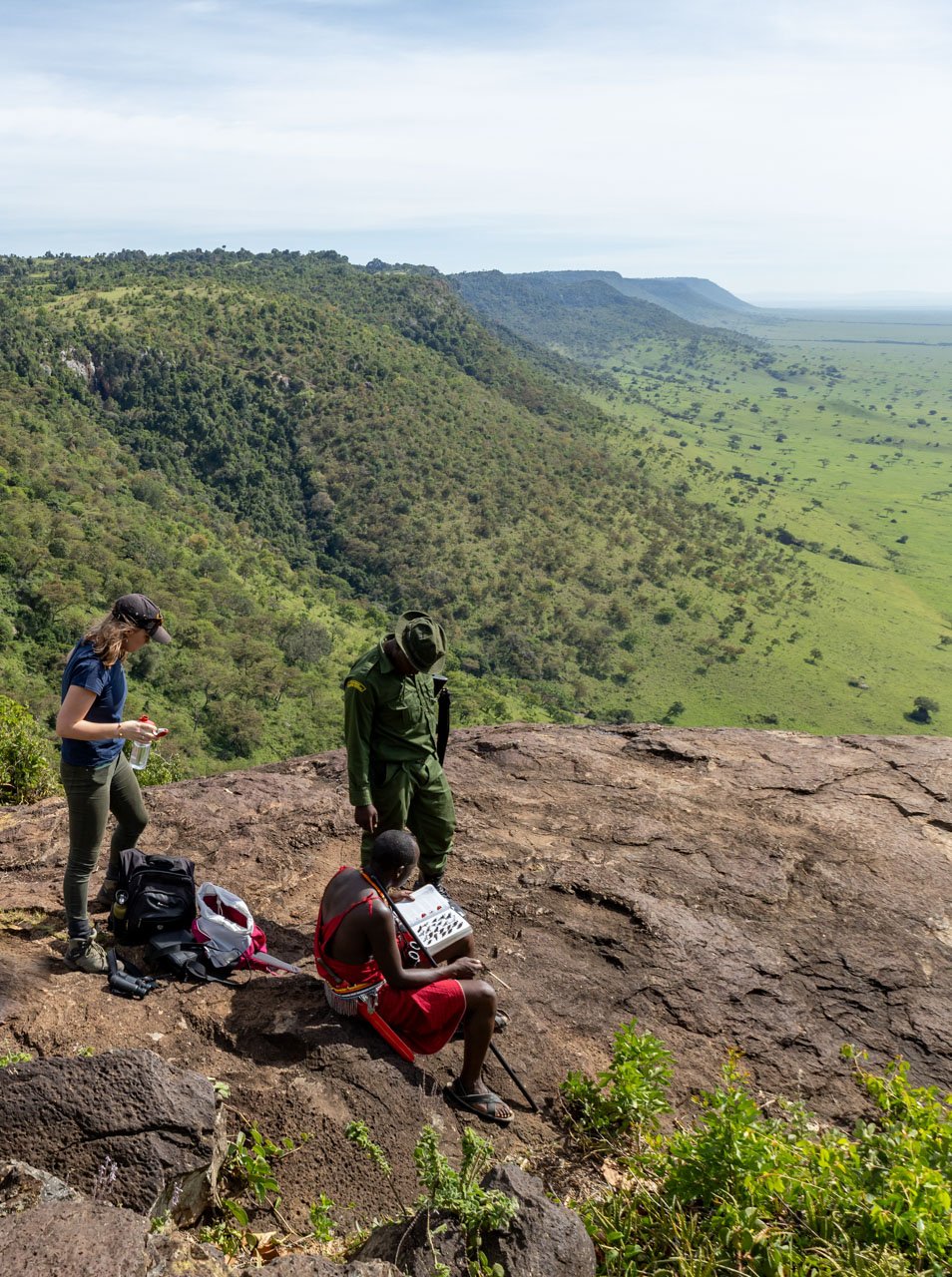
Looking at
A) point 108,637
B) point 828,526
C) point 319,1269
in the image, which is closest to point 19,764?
point 108,637

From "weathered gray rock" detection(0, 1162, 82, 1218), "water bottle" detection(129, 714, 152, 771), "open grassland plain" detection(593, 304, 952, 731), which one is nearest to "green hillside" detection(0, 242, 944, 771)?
"open grassland plain" detection(593, 304, 952, 731)

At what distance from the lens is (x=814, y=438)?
160000 millimetres

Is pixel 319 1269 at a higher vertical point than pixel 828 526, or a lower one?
higher

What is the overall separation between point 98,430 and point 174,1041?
7103cm

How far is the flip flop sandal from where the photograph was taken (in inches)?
135

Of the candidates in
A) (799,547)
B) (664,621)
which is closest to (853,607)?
(799,547)

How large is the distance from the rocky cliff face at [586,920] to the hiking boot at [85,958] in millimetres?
75

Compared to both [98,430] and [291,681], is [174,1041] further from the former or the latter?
[98,430]

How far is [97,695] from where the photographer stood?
3.77 meters

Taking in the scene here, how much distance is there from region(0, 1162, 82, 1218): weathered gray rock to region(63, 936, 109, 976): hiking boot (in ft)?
5.34

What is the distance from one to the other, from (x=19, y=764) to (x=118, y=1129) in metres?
4.78

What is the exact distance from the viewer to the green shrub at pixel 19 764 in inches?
255

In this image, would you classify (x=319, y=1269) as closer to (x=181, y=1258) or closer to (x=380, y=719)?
(x=181, y=1258)

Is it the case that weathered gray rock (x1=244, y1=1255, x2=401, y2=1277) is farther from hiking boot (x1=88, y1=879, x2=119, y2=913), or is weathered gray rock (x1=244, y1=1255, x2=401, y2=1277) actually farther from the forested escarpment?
the forested escarpment
